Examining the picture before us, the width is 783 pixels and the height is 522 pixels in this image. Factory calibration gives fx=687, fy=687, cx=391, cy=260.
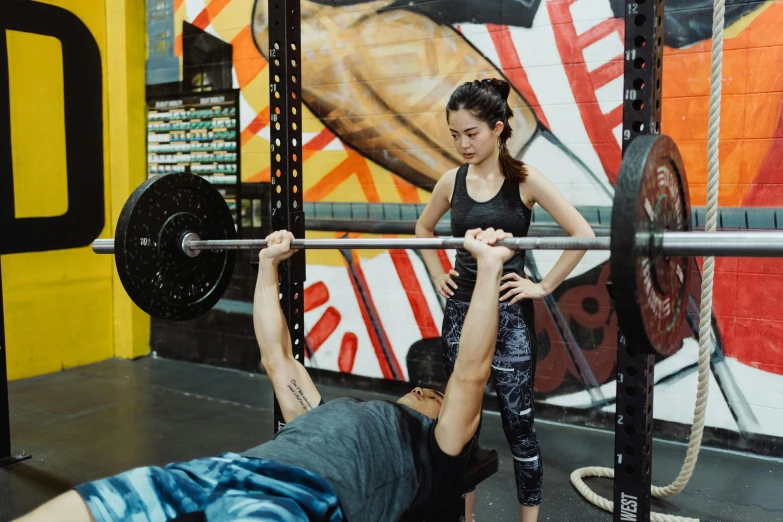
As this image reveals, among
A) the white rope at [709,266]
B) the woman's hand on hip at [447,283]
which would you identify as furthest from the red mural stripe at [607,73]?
the woman's hand on hip at [447,283]

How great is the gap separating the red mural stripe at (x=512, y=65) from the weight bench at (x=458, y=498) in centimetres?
193

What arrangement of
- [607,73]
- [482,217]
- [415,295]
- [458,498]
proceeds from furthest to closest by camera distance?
[415,295] → [607,73] → [482,217] → [458,498]

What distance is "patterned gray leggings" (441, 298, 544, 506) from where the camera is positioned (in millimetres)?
1955

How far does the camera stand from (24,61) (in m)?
3.94

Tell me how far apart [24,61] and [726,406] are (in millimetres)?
4071

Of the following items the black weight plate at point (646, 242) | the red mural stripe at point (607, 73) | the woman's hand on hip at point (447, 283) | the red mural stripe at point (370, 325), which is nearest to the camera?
the black weight plate at point (646, 242)

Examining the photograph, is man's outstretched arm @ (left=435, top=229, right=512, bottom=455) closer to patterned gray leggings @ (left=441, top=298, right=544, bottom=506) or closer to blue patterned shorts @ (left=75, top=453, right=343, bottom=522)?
blue patterned shorts @ (left=75, top=453, right=343, bottom=522)

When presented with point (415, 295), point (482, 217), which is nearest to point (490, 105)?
point (482, 217)

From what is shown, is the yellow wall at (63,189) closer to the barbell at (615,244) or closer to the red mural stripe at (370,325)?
the red mural stripe at (370,325)

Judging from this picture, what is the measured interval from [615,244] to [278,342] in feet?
3.39

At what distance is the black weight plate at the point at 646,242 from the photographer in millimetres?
1146

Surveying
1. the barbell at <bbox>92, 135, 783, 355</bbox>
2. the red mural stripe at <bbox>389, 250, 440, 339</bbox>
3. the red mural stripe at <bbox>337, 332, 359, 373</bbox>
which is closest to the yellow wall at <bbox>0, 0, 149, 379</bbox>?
the red mural stripe at <bbox>337, 332, 359, 373</bbox>

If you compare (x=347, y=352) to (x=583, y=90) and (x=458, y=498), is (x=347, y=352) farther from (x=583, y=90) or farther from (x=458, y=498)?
(x=458, y=498)

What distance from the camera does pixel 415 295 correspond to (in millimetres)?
3590
